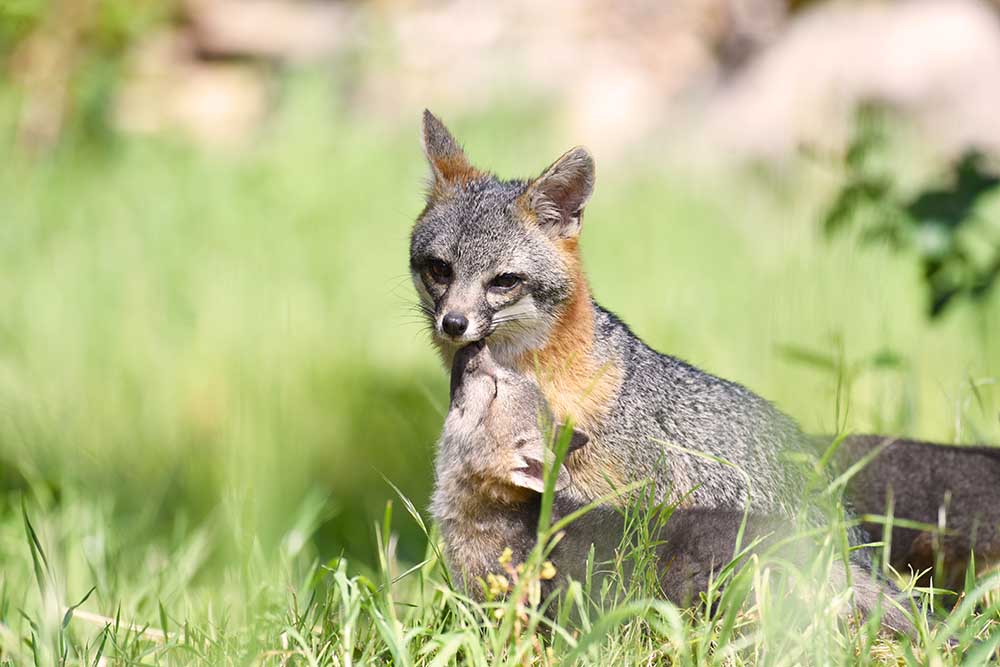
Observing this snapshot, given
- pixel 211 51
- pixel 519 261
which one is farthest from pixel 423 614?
pixel 211 51

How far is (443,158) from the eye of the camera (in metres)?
4.50

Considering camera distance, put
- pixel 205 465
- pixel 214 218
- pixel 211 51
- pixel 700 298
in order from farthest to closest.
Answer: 1. pixel 211 51
2. pixel 214 218
3. pixel 700 298
4. pixel 205 465

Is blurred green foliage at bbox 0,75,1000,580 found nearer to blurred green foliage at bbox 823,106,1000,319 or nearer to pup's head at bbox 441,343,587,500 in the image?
blurred green foliage at bbox 823,106,1000,319

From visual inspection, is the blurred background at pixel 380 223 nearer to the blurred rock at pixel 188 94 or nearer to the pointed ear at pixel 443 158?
the blurred rock at pixel 188 94

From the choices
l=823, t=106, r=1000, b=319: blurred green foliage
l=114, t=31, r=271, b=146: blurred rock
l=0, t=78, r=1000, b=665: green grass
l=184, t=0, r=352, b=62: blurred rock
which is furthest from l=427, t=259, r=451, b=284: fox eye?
l=184, t=0, r=352, b=62: blurred rock

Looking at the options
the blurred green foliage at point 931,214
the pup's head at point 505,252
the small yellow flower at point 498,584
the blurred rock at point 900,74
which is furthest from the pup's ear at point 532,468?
the blurred rock at point 900,74

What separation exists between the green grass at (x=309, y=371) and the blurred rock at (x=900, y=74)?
644 millimetres

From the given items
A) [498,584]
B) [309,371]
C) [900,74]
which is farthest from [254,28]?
[498,584]

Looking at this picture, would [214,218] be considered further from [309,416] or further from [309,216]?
[309,416]

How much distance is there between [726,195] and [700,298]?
2.82m

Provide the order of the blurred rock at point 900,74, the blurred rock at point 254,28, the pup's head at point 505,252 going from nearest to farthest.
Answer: the pup's head at point 505,252
the blurred rock at point 900,74
the blurred rock at point 254,28

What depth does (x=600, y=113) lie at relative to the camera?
12.5 m

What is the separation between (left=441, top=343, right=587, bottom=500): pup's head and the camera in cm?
315

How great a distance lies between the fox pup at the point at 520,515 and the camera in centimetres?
318
